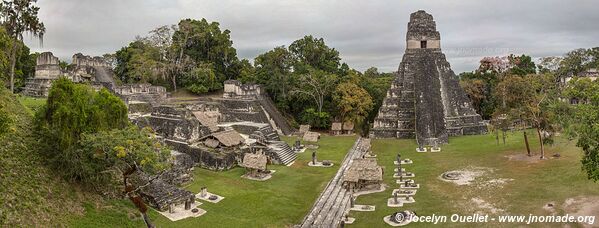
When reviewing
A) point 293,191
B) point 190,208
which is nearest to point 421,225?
point 293,191

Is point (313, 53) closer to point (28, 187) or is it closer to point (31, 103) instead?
point (31, 103)

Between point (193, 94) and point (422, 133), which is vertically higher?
point (193, 94)

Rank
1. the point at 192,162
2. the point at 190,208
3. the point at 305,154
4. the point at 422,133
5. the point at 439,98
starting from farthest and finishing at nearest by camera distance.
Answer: the point at 439,98 < the point at 422,133 < the point at 305,154 < the point at 192,162 < the point at 190,208

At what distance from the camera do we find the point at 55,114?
14562 millimetres

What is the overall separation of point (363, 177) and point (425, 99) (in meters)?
15.2

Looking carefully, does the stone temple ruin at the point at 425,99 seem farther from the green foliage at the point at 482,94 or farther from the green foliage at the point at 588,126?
the green foliage at the point at 588,126

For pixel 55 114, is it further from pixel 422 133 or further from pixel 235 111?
pixel 422 133

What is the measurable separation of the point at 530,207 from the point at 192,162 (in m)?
16.1

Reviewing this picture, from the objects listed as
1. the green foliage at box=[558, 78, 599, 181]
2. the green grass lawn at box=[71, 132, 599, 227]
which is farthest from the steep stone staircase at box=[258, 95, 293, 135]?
the green foliage at box=[558, 78, 599, 181]

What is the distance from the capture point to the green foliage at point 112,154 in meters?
13.1

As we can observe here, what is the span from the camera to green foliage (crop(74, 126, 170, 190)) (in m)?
13.1

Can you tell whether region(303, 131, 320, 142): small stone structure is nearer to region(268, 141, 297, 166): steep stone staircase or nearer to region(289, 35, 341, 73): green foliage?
region(268, 141, 297, 166): steep stone staircase

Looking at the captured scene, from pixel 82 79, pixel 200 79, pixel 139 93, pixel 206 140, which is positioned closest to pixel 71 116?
pixel 206 140

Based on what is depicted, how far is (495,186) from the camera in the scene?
1759 cm
